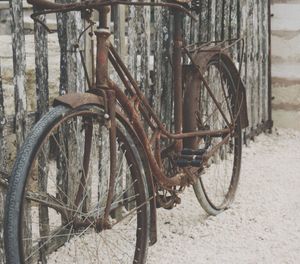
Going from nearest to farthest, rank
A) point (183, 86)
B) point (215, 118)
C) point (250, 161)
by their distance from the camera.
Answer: point (183, 86) < point (215, 118) < point (250, 161)

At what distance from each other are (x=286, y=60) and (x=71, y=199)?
12.9ft

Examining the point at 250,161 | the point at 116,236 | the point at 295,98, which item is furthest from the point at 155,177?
the point at 295,98

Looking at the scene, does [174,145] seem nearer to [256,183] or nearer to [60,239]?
[60,239]

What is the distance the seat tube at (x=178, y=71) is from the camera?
353 centimetres

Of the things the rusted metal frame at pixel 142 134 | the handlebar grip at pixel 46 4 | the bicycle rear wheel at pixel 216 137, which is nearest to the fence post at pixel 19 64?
the handlebar grip at pixel 46 4

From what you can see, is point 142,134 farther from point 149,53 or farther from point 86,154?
point 149,53

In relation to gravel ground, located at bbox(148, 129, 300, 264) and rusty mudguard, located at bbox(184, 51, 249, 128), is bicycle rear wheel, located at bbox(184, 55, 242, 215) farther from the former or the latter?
gravel ground, located at bbox(148, 129, 300, 264)

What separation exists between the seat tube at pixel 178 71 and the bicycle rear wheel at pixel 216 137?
0.12 metres

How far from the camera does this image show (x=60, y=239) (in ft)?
11.9

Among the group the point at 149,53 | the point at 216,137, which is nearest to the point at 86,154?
the point at 149,53

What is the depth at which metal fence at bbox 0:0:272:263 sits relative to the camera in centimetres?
313

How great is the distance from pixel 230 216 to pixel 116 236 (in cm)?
89

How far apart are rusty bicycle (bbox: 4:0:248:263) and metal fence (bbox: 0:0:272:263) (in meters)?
0.20

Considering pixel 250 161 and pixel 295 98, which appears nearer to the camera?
pixel 250 161
